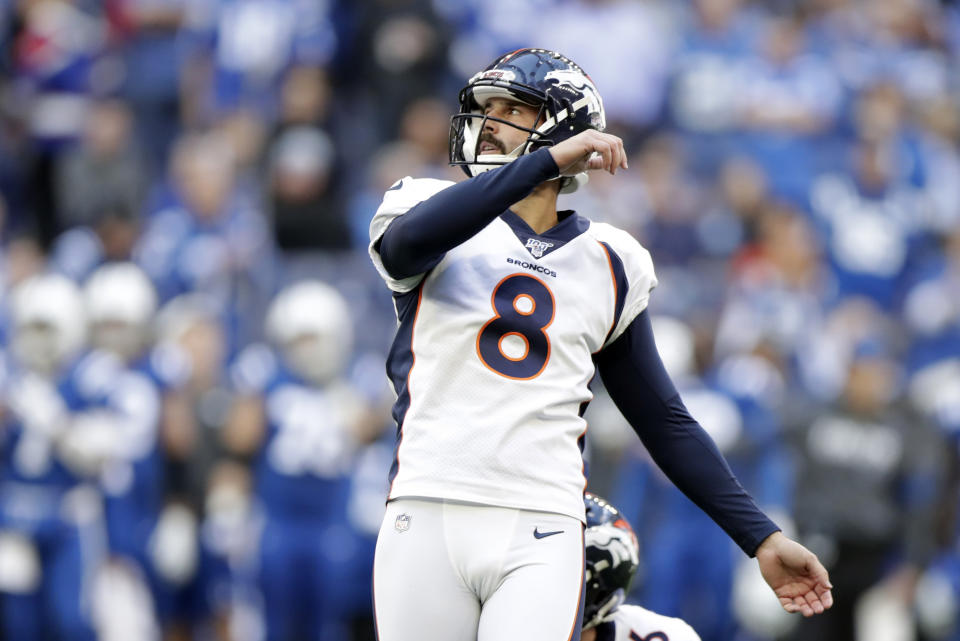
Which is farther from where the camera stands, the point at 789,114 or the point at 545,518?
the point at 789,114

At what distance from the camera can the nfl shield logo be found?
3.45 metres

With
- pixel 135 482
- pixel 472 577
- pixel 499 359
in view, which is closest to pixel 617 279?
pixel 499 359

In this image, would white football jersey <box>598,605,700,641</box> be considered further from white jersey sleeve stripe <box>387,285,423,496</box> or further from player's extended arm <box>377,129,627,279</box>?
player's extended arm <box>377,129,627,279</box>

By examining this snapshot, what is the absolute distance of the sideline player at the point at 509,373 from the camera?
326 centimetres

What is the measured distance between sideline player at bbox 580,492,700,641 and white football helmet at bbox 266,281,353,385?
538 cm

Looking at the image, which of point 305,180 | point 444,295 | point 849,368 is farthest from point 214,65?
point 444,295

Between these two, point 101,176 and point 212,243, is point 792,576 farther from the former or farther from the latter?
point 101,176

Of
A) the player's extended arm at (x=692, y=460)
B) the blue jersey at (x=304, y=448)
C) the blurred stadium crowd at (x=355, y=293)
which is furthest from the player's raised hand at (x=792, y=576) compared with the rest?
the blue jersey at (x=304, y=448)

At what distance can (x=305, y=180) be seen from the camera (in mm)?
10422

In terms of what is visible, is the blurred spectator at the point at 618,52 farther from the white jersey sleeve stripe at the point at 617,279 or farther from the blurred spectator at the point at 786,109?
the white jersey sleeve stripe at the point at 617,279

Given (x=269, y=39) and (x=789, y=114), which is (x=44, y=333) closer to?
(x=269, y=39)

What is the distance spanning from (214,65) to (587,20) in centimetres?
282

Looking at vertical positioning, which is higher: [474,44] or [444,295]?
[474,44]

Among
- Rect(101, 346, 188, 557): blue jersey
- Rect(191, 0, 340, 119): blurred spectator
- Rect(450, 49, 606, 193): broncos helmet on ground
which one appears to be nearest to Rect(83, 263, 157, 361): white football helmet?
Rect(101, 346, 188, 557): blue jersey
